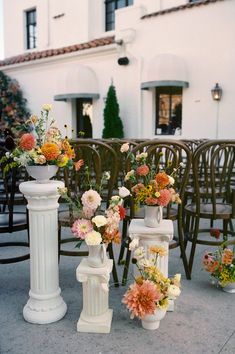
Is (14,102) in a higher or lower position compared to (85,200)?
higher

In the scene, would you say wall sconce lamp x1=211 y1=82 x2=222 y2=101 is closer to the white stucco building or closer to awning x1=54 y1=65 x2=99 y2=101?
the white stucco building

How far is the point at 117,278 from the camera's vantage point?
8.54 feet

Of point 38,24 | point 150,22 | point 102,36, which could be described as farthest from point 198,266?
point 38,24

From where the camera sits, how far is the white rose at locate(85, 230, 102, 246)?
74.0 inches

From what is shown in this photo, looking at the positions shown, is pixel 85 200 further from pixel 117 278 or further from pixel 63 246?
pixel 63 246

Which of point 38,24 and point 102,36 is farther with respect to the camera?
point 38,24

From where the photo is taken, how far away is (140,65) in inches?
366

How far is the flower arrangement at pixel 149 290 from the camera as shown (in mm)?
1935

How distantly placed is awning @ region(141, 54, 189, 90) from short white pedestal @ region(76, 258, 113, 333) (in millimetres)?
6895

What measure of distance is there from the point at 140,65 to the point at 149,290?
26.5 ft

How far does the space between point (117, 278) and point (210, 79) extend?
21.3 feet

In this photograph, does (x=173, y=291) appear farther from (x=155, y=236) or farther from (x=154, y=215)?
(x=154, y=215)

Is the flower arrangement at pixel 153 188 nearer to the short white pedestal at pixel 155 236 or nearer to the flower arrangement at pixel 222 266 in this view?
the short white pedestal at pixel 155 236

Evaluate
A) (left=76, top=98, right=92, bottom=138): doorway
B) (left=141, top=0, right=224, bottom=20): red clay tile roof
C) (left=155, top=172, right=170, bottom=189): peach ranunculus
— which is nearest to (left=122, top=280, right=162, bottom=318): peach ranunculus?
(left=155, top=172, right=170, bottom=189): peach ranunculus
